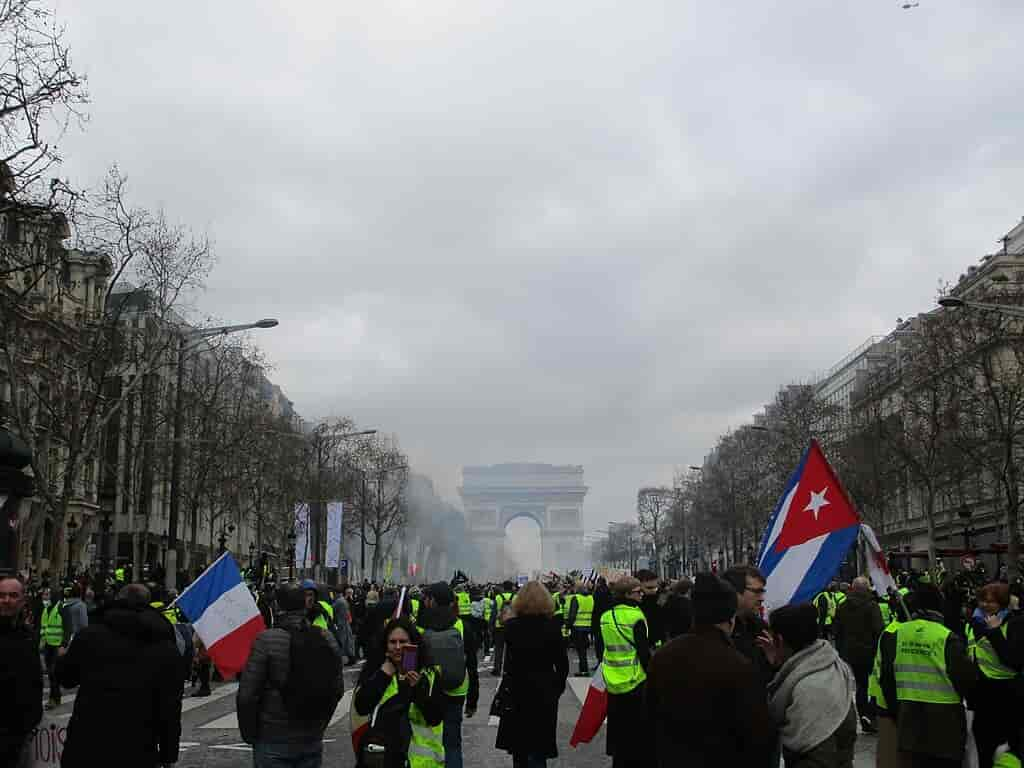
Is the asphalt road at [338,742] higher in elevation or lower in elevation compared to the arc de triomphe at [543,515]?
lower

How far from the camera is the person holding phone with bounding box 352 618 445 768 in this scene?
738cm

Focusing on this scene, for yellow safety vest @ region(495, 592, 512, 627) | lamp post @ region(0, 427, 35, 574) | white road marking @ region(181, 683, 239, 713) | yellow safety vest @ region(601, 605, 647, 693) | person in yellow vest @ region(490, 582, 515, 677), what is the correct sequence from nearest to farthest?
yellow safety vest @ region(601, 605, 647, 693) < lamp post @ region(0, 427, 35, 574) < white road marking @ region(181, 683, 239, 713) < person in yellow vest @ region(490, 582, 515, 677) < yellow safety vest @ region(495, 592, 512, 627)

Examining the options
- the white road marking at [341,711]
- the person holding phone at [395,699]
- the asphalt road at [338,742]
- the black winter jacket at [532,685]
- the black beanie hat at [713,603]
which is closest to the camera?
the black beanie hat at [713,603]

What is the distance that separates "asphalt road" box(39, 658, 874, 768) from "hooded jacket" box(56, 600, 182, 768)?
5.65 m

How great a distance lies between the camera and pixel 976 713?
8.54 metres

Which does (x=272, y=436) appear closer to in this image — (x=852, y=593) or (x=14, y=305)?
(x=14, y=305)

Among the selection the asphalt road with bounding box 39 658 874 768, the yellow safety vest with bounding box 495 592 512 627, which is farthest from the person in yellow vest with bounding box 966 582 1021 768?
the yellow safety vest with bounding box 495 592 512 627

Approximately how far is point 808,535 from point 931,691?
4.33ft

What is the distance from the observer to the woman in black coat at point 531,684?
367 inches

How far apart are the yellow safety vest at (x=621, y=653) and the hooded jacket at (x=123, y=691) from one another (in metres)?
3.58

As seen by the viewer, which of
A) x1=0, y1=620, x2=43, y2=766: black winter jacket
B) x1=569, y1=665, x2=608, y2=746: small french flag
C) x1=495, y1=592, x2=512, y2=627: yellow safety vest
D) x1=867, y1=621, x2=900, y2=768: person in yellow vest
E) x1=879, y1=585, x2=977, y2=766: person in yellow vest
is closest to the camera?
x1=0, y1=620, x2=43, y2=766: black winter jacket

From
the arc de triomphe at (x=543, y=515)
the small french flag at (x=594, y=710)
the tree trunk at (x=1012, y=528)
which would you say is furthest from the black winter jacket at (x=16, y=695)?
the arc de triomphe at (x=543, y=515)

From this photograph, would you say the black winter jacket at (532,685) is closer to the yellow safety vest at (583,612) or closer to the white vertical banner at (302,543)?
the yellow safety vest at (583,612)

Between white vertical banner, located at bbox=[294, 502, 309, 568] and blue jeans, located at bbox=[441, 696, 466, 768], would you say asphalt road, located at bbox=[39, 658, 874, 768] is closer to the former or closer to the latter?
blue jeans, located at bbox=[441, 696, 466, 768]
